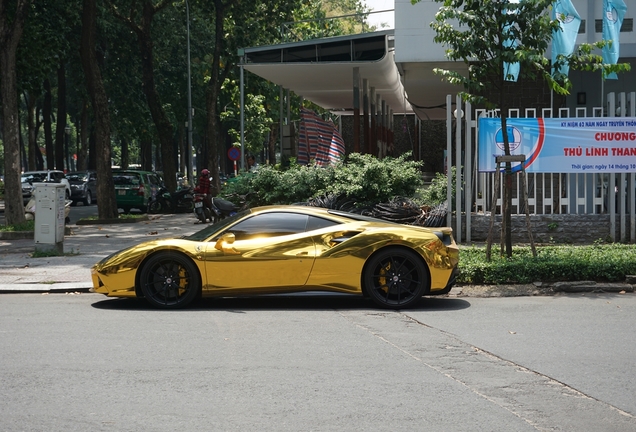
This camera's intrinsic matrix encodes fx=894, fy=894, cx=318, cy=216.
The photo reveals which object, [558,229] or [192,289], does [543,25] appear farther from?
[192,289]

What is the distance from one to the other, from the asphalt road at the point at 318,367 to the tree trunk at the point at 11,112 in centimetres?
1178

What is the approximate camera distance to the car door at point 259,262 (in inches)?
409

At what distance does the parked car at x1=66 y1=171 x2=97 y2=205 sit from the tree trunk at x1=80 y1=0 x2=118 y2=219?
634 inches

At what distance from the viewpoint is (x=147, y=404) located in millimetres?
6043

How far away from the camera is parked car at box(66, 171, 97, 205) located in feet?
138

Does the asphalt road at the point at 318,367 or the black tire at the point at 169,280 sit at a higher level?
the black tire at the point at 169,280

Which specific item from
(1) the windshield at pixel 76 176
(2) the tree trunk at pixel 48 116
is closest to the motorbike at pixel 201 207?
(1) the windshield at pixel 76 176

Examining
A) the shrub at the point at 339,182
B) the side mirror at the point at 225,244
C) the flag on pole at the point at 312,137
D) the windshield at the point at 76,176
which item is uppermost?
the flag on pole at the point at 312,137

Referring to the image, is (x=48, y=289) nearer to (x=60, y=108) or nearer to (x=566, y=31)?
(x=566, y=31)

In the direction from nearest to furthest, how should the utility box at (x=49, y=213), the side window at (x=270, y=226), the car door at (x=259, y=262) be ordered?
the car door at (x=259, y=262)
the side window at (x=270, y=226)
the utility box at (x=49, y=213)

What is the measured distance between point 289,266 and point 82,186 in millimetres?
33680

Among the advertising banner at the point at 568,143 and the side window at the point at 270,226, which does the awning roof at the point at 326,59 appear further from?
the side window at the point at 270,226

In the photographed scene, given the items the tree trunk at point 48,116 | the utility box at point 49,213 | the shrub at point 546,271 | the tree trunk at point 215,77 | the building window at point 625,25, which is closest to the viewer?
the shrub at point 546,271

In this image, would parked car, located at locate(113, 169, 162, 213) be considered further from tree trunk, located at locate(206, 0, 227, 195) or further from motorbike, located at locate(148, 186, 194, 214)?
tree trunk, located at locate(206, 0, 227, 195)
